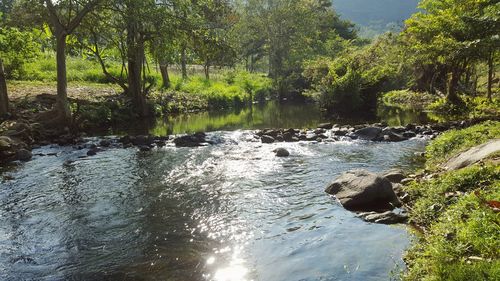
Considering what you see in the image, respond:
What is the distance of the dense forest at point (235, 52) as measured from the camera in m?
21.4

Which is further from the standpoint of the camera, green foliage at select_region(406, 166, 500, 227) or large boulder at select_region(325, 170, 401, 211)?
large boulder at select_region(325, 170, 401, 211)

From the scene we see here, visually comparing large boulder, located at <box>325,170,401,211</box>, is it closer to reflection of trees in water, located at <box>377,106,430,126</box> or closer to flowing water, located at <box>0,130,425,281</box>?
flowing water, located at <box>0,130,425,281</box>

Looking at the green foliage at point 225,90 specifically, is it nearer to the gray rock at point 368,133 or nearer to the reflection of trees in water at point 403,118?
the reflection of trees in water at point 403,118

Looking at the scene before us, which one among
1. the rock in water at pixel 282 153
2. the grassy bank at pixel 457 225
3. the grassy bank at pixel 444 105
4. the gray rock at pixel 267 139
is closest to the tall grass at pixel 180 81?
the gray rock at pixel 267 139

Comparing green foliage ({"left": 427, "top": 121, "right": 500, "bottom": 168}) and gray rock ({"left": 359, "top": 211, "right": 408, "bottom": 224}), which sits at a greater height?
green foliage ({"left": 427, "top": 121, "right": 500, "bottom": 168})

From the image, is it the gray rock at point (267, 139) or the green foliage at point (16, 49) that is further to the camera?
the green foliage at point (16, 49)

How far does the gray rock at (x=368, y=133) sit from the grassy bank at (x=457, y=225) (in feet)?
30.7

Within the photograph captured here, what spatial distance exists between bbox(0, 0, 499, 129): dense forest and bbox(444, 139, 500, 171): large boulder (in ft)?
34.8

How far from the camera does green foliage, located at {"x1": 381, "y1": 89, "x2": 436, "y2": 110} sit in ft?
126

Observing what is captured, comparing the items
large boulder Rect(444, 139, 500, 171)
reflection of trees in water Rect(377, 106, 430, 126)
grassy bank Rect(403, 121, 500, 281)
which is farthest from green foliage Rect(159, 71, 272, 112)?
grassy bank Rect(403, 121, 500, 281)

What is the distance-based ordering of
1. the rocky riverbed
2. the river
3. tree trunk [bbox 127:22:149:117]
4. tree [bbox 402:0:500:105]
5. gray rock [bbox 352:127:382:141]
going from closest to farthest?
the river, the rocky riverbed, gray rock [bbox 352:127:382:141], tree [bbox 402:0:500:105], tree trunk [bbox 127:22:149:117]

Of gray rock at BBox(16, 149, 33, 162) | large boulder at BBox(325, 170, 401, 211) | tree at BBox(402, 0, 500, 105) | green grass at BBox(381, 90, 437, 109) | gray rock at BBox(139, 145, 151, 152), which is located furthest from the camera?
green grass at BBox(381, 90, 437, 109)

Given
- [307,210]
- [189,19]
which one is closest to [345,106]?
[189,19]

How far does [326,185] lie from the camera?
12109mm
